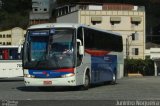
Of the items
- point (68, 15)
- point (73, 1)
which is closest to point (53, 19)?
point (73, 1)

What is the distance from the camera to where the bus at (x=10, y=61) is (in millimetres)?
39656

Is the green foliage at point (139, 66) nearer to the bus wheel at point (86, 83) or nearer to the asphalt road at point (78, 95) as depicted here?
the asphalt road at point (78, 95)

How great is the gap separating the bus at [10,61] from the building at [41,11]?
292 ft

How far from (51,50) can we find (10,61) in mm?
15730

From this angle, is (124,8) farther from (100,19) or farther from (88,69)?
(88,69)

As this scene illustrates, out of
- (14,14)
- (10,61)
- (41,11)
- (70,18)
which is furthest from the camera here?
(14,14)

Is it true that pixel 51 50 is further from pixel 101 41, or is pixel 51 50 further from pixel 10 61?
pixel 10 61

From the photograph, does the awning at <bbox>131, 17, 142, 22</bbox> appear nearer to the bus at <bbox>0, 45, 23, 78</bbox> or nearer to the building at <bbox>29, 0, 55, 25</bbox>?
the building at <bbox>29, 0, 55, 25</bbox>

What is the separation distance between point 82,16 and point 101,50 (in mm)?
70079

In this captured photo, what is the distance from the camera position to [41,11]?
137 meters

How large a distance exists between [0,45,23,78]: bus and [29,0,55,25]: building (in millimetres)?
89105

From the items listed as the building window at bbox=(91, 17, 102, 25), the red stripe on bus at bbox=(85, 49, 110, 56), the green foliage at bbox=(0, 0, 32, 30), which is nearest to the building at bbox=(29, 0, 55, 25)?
the green foliage at bbox=(0, 0, 32, 30)

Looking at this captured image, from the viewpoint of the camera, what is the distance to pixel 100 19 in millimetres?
100000

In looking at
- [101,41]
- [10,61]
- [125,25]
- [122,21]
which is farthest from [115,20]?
[101,41]
